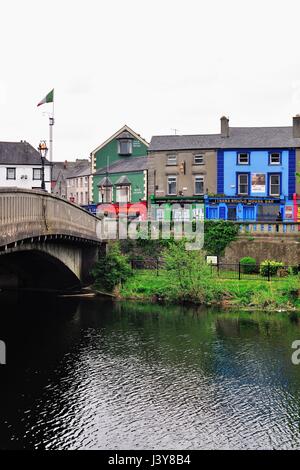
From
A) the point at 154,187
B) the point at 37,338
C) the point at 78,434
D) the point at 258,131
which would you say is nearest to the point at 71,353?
the point at 37,338

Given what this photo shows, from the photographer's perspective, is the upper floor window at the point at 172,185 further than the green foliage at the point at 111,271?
Yes

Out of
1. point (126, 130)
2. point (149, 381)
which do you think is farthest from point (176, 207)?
point (149, 381)

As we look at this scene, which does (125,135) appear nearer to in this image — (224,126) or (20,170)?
(20,170)

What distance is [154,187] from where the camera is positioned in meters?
61.2

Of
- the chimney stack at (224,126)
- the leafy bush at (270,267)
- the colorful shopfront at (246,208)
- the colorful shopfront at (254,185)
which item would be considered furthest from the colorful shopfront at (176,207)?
the leafy bush at (270,267)

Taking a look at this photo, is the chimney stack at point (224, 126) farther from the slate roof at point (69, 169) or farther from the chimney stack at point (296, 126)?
the slate roof at point (69, 169)

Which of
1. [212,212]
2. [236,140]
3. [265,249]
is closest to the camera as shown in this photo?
[265,249]

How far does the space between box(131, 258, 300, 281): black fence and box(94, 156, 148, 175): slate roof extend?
22009mm

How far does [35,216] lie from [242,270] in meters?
19.7

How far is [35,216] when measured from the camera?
106 ft

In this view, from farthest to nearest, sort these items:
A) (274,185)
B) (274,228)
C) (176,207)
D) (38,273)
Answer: (176,207) → (274,185) → (274,228) → (38,273)

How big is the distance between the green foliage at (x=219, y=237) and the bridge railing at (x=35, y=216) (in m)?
10.4

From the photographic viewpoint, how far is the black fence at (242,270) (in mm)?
45144

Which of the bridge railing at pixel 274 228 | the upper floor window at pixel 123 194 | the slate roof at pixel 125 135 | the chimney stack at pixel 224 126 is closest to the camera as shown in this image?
the bridge railing at pixel 274 228
